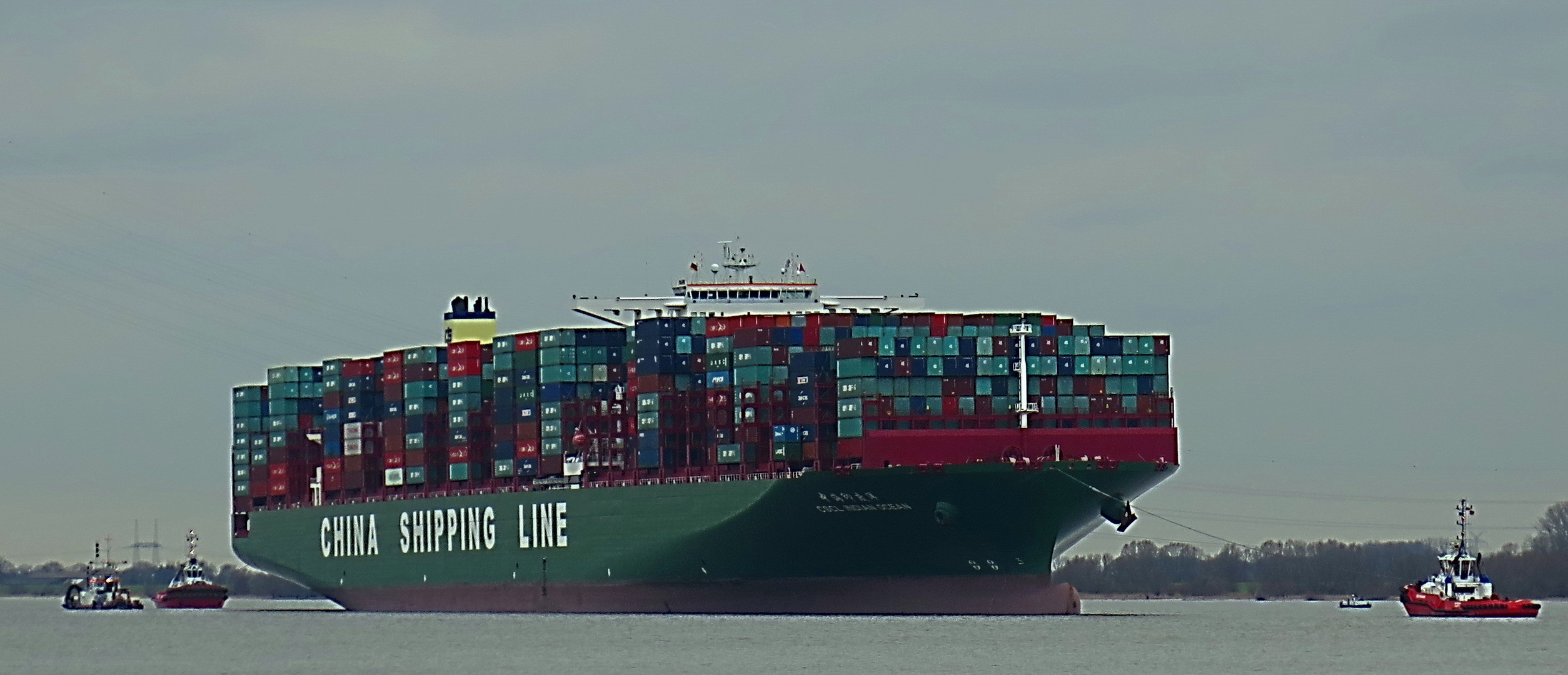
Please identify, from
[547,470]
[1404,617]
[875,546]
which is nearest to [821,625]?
[875,546]

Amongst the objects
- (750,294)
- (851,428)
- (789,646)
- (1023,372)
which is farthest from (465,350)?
(789,646)

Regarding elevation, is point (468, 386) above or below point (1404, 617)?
above

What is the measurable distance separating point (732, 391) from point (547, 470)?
37.2 ft

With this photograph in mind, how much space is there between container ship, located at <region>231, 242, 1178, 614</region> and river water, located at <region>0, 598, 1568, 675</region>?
1.74 m

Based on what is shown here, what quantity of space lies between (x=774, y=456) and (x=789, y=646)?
51.3ft

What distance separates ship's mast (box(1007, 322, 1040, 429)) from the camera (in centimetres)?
9650

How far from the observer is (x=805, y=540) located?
323ft

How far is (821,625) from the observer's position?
3816 inches

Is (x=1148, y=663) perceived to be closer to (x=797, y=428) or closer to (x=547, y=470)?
(x=797, y=428)

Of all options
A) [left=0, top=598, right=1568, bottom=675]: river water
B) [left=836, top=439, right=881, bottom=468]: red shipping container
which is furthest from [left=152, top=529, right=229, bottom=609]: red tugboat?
[left=836, top=439, right=881, bottom=468]: red shipping container

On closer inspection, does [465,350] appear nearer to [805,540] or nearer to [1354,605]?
[805,540]

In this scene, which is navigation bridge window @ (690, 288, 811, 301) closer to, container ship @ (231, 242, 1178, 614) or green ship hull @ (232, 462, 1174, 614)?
container ship @ (231, 242, 1178, 614)

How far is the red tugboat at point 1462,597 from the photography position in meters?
112

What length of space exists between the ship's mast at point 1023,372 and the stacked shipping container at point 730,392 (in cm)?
26
